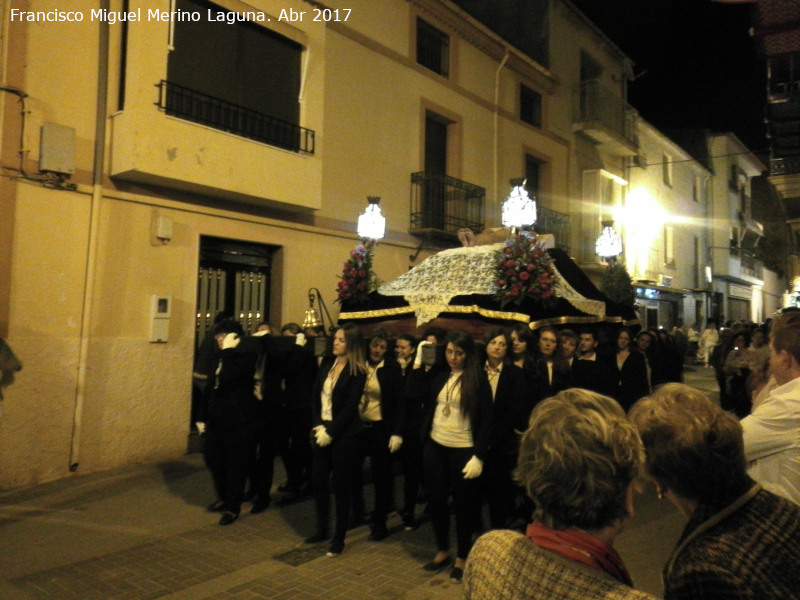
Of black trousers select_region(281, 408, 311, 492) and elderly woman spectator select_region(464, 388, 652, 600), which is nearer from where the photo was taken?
elderly woman spectator select_region(464, 388, 652, 600)

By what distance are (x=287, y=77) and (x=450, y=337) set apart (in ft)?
22.6

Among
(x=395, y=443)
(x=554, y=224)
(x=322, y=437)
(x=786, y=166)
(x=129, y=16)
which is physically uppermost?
(x=129, y=16)

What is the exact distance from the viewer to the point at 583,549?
5.17ft

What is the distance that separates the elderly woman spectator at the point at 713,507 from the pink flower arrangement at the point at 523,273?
604 cm

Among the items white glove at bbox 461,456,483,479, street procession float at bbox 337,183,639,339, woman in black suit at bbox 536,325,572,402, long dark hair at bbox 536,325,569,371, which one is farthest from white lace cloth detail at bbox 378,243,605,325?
white glove at bbox 461,456,483,479

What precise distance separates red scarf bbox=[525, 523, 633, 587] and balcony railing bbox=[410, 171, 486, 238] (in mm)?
11117

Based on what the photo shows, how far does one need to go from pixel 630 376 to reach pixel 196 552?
17.1ft

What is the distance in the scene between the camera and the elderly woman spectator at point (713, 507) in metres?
1.61

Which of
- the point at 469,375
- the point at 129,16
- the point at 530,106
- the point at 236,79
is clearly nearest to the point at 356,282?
the point at 236,79

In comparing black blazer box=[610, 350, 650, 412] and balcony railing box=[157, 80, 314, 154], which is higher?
balcony railing box=[157, 80, 314, 154]

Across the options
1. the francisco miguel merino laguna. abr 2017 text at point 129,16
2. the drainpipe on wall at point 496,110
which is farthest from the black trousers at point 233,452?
the drainpipe on wall at point 496,110

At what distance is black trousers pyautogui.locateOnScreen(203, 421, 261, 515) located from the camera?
5.96 meters

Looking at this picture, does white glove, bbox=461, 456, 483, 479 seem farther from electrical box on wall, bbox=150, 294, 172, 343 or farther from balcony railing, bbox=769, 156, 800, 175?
balcony railing, bbox=769, 156, 800, 175

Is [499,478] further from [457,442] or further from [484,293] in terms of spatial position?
[484,293]
